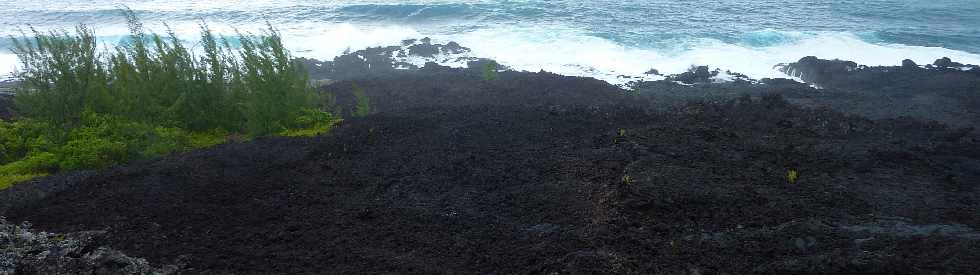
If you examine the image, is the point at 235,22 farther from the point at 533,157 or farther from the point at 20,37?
the point at 533,157

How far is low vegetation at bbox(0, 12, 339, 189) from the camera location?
41.1 ft

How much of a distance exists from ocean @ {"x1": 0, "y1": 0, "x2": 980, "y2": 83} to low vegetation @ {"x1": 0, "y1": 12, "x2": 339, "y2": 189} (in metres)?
14.7

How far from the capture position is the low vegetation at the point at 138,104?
41.1ft

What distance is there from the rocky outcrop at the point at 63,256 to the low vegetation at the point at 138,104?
4.05 meters

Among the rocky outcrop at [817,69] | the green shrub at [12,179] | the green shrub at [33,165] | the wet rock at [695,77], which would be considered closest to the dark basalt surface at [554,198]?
the green shrub at [12,179]

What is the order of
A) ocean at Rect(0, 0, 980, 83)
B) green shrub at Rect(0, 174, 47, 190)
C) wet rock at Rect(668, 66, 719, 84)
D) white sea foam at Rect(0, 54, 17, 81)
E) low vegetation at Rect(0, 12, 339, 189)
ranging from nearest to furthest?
green shrub at Rect(0, 174, 47, 190) → low vegetation at Rect(0, 12, 339, 189) → wet rock at Rect(668, 66, 719, 84) → white sea foam at Rect(0, 54, 17, 81) → ocean at Rect(0, 0, 980, 83)

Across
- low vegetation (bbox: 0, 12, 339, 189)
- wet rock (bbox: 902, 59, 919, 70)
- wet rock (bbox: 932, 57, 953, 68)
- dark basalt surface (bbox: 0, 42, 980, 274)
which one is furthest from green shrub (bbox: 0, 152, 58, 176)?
wet rock (bbox: 932, 57, 953, 68)

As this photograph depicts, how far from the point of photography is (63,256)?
7562 mm

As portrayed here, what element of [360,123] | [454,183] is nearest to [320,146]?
[360,123]

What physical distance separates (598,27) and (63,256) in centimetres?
3083

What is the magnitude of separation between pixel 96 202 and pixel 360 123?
625cm

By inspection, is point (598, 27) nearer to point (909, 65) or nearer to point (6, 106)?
point (909, 65)

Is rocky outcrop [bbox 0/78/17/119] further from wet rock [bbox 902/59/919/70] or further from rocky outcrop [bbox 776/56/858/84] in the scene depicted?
wet rock [bbox 902/59/919/70]

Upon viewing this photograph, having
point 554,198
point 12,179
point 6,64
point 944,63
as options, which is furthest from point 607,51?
point 6,64
